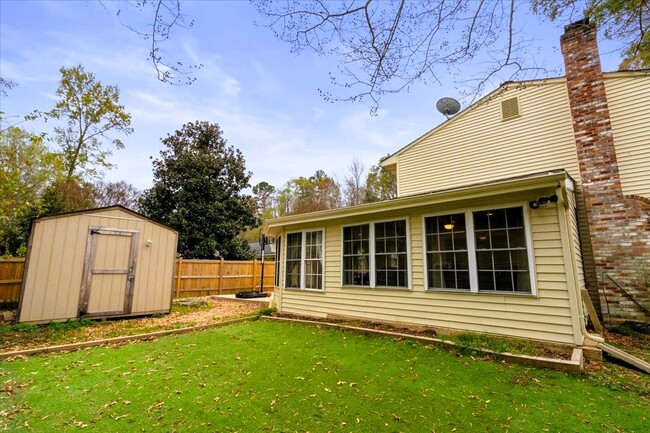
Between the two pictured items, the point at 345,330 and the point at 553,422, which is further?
the point at 345,330

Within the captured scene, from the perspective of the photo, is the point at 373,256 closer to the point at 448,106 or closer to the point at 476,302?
the point at 476,302

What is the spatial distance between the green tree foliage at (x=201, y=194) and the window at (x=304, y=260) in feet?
34.1

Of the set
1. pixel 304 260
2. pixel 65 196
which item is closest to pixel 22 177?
pixel 65 196

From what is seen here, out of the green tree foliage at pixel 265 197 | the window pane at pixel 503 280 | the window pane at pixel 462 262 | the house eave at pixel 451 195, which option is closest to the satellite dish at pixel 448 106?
the house eave at pixel 451 195

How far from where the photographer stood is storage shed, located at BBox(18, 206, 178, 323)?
6.77m

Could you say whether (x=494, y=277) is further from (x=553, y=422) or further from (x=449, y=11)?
(x=449, y=11)

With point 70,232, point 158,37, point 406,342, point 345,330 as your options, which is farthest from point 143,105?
point 406,342

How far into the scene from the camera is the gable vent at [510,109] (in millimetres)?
8632

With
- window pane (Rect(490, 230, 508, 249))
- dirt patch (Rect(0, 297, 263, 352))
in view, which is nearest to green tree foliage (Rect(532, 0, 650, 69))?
window pane (Rect(490, 230, 508, 249))

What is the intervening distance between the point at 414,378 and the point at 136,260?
308 inches

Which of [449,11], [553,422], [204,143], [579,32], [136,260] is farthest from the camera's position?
[204,143]

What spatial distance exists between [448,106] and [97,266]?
1171 centimetres

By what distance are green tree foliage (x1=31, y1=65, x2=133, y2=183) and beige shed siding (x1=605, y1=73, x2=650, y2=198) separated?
21.1 meters

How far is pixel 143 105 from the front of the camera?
9.36 metres
